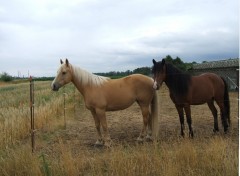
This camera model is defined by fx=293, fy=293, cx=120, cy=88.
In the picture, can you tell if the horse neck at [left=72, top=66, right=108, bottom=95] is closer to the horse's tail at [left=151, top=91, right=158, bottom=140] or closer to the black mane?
the horse's tail at [left=151, top=91, right=158, bottom=140]

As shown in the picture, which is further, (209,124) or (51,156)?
(209,124)

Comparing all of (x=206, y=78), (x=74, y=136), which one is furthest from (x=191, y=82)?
(x=74, y=136)

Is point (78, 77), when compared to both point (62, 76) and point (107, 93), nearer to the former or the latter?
point (62, 76)

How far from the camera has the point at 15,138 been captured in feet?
21.6

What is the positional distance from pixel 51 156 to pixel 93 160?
940 millimetres

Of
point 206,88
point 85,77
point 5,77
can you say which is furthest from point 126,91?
point 5,77

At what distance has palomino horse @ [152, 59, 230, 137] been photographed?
6.62 meters

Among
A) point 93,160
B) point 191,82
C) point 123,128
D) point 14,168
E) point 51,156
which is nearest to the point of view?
point 14,168

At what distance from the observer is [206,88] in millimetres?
7203

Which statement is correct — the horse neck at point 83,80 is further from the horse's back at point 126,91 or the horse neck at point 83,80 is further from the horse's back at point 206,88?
the horse's back at point 206,88

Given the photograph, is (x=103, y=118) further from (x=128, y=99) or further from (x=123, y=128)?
(x=123, y=128)

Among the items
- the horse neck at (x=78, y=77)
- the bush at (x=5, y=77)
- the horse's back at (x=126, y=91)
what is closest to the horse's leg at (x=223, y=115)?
the horse's back at (x=126, y=91)

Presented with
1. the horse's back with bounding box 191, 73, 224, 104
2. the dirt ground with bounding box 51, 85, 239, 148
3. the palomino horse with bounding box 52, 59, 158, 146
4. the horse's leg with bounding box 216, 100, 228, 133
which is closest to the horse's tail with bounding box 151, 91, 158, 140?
the palomino horse with bounding box 52, 59, 158, 146

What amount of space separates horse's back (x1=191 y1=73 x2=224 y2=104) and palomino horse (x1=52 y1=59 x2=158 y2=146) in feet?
3.22
